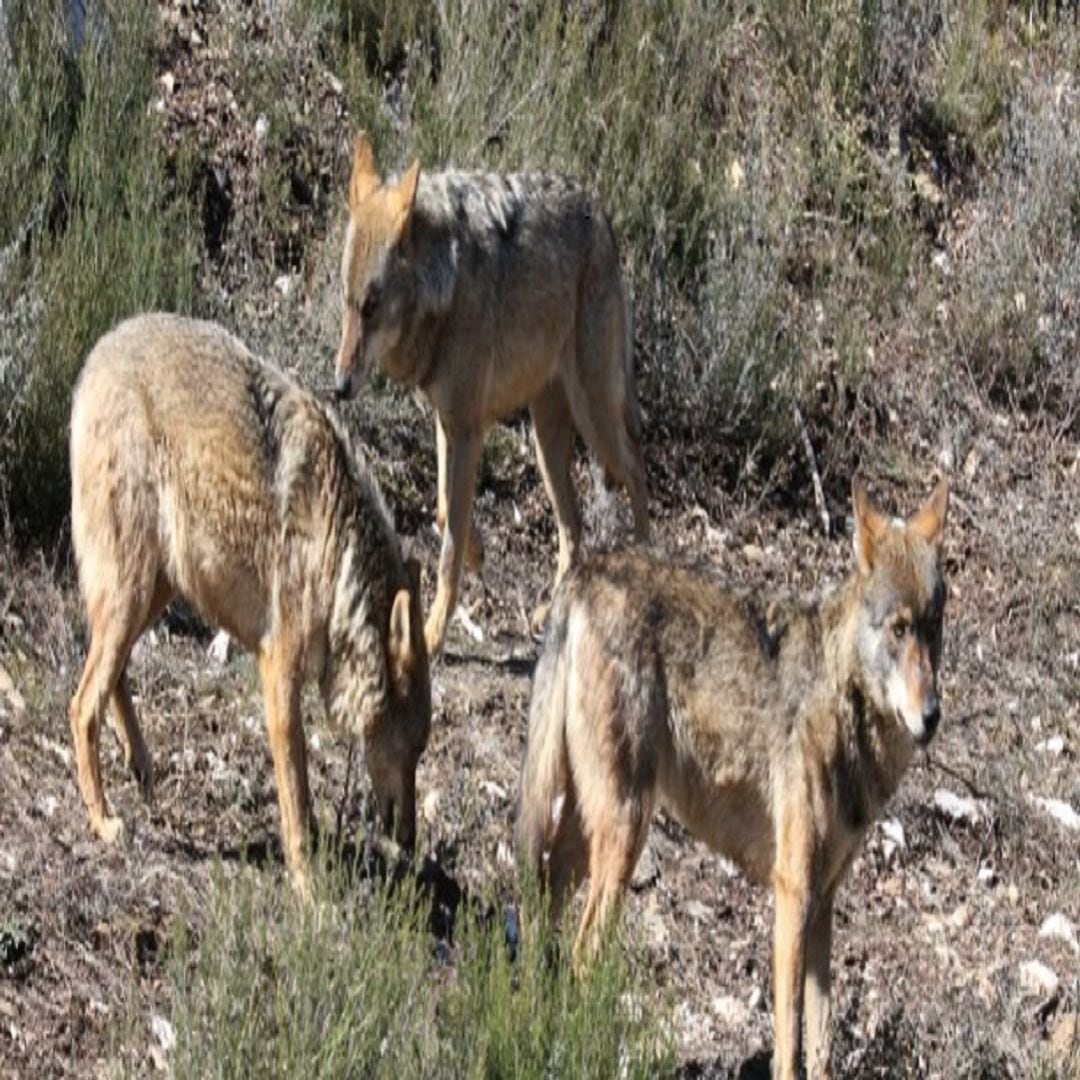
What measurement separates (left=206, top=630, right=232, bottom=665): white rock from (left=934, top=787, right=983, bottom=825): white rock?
267cm

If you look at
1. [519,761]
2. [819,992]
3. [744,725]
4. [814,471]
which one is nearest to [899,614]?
[744,725]

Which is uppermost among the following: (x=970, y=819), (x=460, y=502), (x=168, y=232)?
(x=168, y=232)

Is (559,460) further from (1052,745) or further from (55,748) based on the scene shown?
(55,748)

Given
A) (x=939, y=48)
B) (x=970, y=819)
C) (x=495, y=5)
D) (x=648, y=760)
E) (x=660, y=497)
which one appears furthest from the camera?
(x=939, y=48)

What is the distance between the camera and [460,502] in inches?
391

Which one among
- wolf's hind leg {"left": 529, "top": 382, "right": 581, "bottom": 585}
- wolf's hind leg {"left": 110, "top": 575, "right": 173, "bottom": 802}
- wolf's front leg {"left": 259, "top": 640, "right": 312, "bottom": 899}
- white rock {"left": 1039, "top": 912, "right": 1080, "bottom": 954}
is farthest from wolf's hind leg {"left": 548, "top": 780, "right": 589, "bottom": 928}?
wolf's hind leg {"left": 529, "top": 382, "right": 581, "bottom": 585}

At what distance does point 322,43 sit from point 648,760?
20.2 ft

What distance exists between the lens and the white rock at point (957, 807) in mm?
9398

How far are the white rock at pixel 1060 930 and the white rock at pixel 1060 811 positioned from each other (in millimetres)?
597

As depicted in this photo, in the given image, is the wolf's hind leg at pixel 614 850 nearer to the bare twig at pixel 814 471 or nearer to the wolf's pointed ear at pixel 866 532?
the wolf's pointed ear at pixel 866 532

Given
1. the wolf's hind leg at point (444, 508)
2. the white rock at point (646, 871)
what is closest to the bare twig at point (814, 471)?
the wolf's hind leg at point (444, 508)

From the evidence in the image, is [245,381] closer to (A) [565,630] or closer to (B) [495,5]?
(A) [565,630]

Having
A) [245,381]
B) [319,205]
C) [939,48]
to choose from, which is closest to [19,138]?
[319,205]

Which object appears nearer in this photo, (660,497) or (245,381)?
(245,381)
